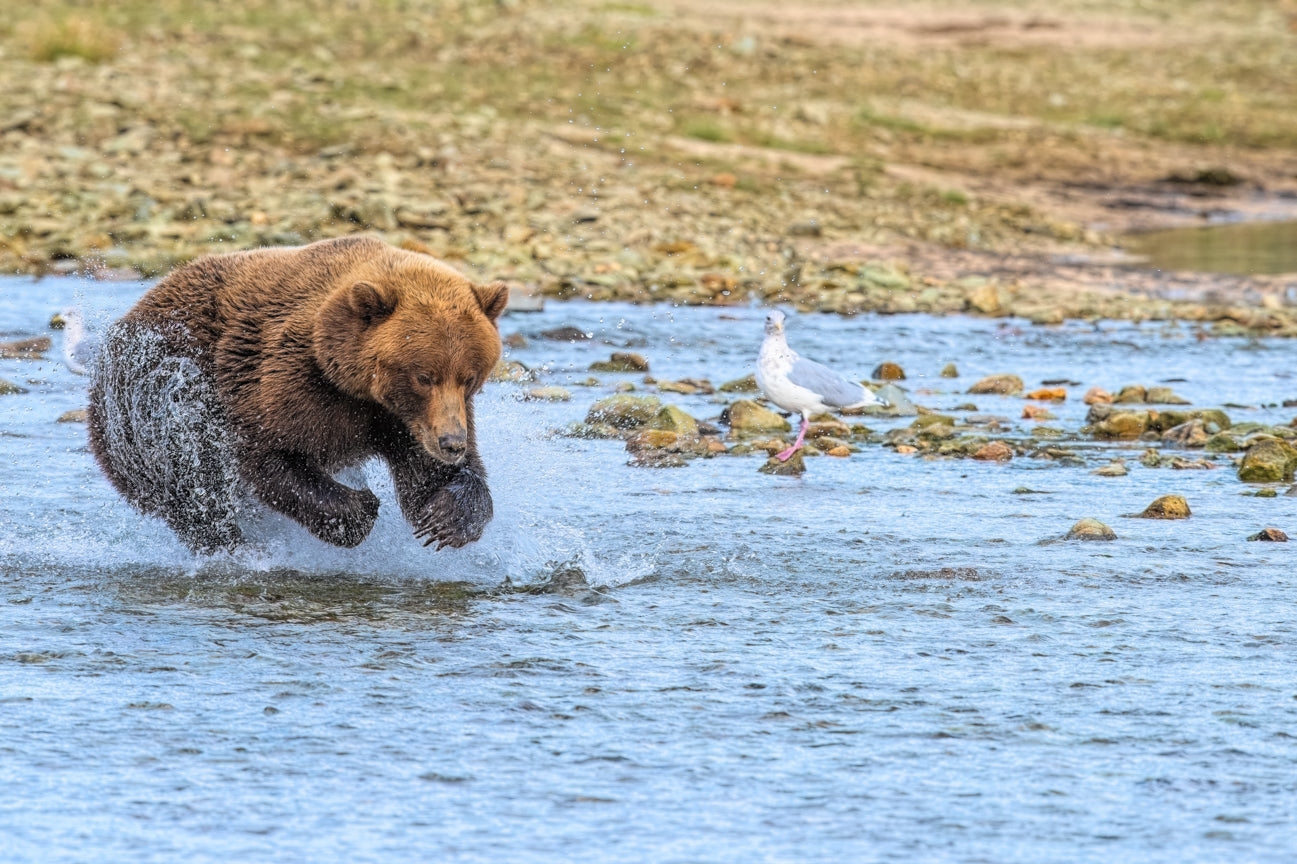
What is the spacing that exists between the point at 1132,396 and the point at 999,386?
869 mm

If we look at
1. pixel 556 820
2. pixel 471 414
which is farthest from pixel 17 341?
pixel 556 820

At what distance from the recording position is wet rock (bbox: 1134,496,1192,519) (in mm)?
6727

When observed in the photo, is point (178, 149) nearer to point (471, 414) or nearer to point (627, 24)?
point (471, 414)

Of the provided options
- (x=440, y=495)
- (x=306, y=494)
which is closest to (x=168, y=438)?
(x=306, y=494)

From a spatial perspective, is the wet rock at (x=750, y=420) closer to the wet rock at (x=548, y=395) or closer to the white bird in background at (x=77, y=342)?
the wet rock at (x=548, y=395)

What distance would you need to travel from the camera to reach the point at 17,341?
10.7 meters

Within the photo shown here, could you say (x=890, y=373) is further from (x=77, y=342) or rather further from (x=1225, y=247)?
(x=1225, y=247)

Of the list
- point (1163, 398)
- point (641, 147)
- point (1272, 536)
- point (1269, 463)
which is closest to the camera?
point (1272, 536)

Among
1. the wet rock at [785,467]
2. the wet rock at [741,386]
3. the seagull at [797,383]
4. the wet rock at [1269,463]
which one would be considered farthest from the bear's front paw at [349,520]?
the wet rock at [741,386]

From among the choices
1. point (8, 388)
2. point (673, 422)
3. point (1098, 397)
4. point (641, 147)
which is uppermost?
point (641, 147)

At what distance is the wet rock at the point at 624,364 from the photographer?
10.8 metres

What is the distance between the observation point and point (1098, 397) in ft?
31.9

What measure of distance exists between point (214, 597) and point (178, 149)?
1268 cm

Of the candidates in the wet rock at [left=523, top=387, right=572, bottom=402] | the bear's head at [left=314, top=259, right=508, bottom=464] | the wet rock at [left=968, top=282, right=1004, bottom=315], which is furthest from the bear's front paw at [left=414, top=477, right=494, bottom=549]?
the wet rock at [left=968, top=282, right=1004, bottom=315]
